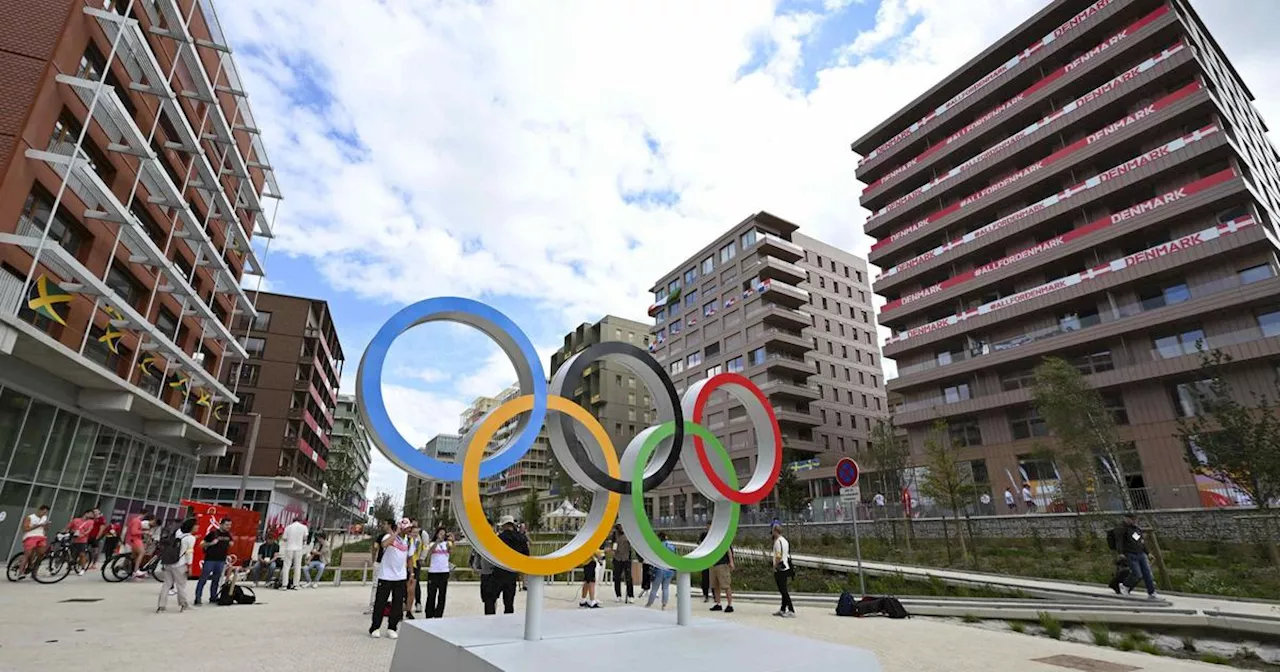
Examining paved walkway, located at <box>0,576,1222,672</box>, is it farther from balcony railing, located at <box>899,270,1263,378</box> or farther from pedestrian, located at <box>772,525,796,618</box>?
balcony railing, located at <box>899,270,1263,378</box>

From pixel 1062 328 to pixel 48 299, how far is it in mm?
43764

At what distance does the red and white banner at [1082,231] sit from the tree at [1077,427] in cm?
1188

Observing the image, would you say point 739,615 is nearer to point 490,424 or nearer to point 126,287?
point 490,424

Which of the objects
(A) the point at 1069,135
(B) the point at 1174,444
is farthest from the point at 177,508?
(A) the point at 1069,135

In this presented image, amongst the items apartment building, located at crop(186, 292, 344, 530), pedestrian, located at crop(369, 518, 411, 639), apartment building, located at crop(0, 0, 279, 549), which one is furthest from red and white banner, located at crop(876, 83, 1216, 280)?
apartment building, located at crop(186, 292, 344, 530)

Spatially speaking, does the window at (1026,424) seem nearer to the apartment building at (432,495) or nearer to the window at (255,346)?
the window at (255,346)

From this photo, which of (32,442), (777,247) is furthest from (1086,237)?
(32,442)

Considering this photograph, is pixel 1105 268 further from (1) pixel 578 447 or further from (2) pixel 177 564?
(2) pixel 177 564

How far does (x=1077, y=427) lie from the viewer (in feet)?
73.6

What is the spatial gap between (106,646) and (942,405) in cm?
3933

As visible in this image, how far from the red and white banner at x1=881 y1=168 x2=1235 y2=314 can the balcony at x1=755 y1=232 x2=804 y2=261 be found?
16663mm

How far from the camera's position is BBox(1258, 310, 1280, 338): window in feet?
82.9

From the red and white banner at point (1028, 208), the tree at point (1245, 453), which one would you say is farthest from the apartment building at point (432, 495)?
the tree at point (1245, 453)

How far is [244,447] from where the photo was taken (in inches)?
1794
